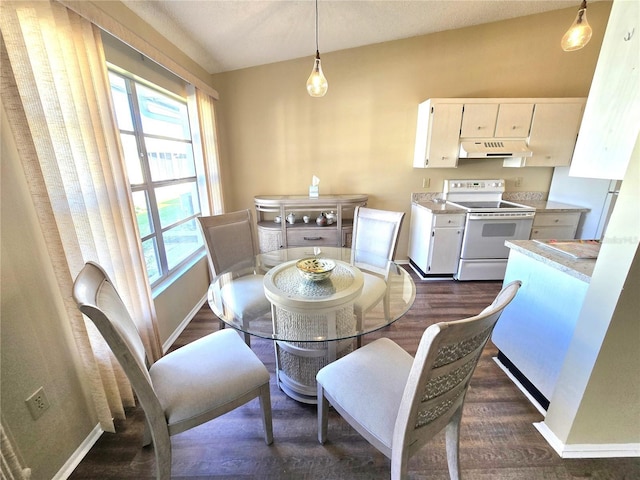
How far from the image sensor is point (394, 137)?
11.2 ft

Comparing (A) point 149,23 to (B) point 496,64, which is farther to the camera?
(B) point 496,64

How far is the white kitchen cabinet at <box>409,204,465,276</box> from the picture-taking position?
3057 mm

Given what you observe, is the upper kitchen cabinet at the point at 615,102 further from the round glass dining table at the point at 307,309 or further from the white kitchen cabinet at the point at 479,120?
the white kitchen cabinet at the point at 479,120

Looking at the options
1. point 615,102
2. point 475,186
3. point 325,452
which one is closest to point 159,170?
point 325,452

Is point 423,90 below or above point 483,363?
above

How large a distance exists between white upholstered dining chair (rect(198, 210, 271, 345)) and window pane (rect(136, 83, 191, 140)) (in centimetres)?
96

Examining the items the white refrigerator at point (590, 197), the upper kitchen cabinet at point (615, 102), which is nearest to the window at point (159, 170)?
the upper kitchen cabinet at point (615, 102)

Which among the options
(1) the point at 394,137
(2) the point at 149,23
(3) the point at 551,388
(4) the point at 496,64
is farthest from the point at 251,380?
(4) the point at 496,64

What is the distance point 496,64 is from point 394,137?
1390mm

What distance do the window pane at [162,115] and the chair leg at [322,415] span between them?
230cm

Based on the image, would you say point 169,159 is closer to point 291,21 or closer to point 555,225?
point 291,21

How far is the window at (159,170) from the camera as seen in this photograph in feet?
6.42

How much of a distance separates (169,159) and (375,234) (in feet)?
6.70

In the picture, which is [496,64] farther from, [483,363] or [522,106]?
[483,363]
